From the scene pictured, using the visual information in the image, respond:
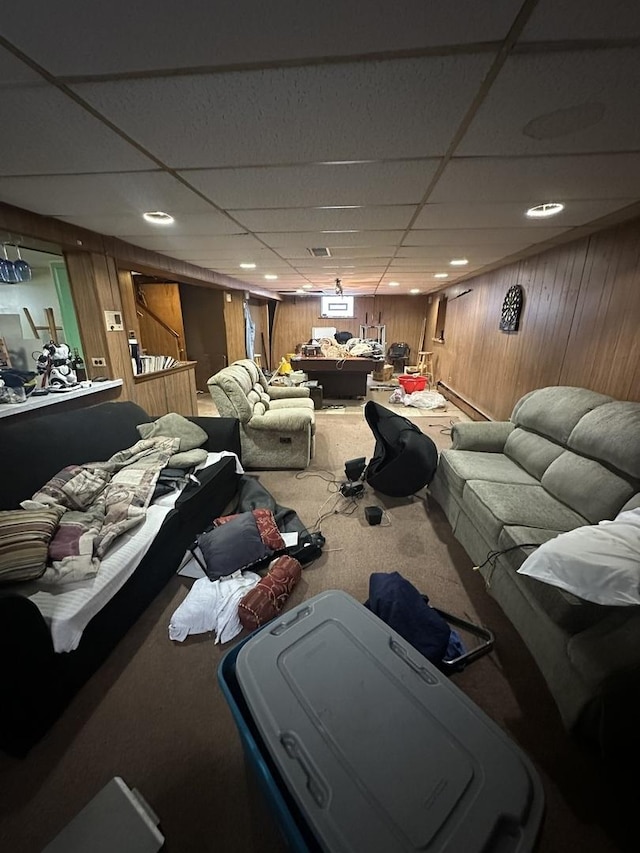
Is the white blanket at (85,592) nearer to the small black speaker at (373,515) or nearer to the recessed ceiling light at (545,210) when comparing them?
the small black speaker at (373,515)

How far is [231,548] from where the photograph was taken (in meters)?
1.92

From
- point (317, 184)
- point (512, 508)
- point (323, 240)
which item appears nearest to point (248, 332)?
point (323, 240)

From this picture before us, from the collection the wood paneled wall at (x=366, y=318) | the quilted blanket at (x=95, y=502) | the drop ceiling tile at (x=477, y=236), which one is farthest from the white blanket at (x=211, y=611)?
the wood paneled wall at (x=366, y=318)

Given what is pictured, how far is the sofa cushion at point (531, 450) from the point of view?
2.21m

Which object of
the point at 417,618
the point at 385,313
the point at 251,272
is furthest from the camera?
the point at 385,313

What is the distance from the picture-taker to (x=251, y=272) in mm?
4797

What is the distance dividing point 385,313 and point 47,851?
379 inches

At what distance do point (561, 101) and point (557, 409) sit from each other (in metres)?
1.85

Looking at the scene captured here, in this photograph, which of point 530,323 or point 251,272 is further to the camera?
point 251,272

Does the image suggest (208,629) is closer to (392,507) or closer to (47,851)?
(47,851)

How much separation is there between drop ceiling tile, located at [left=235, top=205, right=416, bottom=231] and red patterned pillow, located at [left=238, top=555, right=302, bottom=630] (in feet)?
7.39

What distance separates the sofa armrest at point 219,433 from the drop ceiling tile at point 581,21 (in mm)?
2539

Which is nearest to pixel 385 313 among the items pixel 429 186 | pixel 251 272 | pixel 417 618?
pixel 251 272

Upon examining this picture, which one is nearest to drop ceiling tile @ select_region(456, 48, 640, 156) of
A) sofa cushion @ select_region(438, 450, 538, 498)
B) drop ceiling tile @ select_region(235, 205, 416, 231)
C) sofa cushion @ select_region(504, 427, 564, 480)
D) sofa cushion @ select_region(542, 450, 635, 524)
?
drop ceiling tile @ select_region(235, 205, 416, 231)
